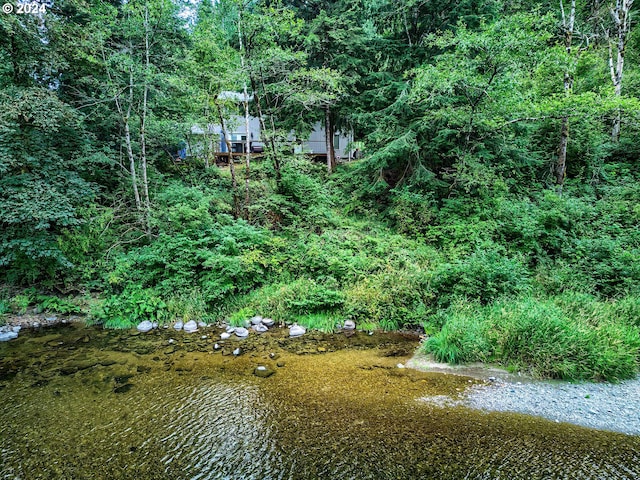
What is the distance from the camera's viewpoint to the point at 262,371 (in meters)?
5.81

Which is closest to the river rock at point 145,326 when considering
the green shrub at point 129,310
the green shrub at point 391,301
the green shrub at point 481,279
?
the green shrub at point 129,310

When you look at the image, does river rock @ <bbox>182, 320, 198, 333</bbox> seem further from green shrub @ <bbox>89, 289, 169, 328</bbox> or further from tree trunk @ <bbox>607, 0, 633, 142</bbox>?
tree trunk @ <bbox>607, 0, 633, 142</bbox>

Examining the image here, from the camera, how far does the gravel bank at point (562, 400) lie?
4.27 meters

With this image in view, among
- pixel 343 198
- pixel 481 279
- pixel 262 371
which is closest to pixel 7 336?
pixel 262 371

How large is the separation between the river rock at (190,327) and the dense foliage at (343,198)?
26cm

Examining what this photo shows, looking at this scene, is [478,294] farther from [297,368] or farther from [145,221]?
[145,221]

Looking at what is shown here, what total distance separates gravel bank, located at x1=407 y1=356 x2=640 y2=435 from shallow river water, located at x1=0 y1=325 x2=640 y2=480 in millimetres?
159

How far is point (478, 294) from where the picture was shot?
23.6ft

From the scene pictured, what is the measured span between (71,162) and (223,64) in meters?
5.03

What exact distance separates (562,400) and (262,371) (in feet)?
15.5

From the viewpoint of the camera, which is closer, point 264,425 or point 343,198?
point 264,425

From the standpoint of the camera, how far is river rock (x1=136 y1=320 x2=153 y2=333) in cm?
761

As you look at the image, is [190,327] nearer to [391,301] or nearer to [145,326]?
[145,326]

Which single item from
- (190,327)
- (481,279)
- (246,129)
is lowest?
(190,327)
